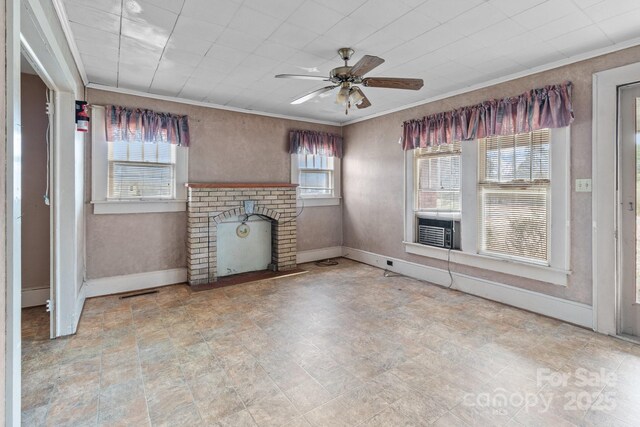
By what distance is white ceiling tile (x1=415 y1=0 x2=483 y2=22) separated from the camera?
225 cm

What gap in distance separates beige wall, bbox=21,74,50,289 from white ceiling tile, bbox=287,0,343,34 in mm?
3365

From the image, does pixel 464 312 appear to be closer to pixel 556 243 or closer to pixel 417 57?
pixel 556 243

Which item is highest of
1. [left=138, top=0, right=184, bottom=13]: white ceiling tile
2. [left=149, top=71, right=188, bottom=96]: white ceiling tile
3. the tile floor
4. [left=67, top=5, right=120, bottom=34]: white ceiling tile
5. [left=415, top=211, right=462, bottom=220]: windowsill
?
[left=149, top=71, right=188, bottom=96]: white ceiling tile

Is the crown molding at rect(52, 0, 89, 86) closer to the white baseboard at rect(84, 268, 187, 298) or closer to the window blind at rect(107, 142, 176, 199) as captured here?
the window blind at rect(107, 142, 176, 199)

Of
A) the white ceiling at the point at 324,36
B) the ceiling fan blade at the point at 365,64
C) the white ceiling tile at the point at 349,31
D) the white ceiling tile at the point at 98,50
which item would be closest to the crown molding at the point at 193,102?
the white ceiling at the point at 324,36

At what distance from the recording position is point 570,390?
7.14ft

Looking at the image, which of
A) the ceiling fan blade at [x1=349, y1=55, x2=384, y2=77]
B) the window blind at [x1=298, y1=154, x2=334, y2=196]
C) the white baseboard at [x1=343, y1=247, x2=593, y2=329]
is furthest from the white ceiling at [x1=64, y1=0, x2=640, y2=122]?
the white baseboard at [x1=343, y1=247, x2=593, y2=329]

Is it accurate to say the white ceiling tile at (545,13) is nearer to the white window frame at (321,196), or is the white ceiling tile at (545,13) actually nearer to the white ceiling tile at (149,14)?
the white ceiling tile at (149,14)

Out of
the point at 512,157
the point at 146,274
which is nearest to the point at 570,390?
the point at 512,157

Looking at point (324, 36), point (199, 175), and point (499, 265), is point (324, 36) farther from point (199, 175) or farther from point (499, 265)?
point (499, 265)

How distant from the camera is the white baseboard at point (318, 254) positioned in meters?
5.83

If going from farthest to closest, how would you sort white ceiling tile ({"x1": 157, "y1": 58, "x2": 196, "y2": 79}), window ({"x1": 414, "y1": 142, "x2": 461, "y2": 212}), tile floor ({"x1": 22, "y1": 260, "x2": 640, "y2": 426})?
1. window ({"x1": 414, "y1": 142, "x2": 461, "y2": 212})
2. white ceiling tile ({"x1": 157, "y1": 58, "x2": 196, "y2": 79})
3. tile floor ({"x1": 22, "y1": 260, "x2": 640, "y2": 426})

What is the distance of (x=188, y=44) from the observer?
9.45 feet

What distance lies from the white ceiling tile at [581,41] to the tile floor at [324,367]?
265 cm
